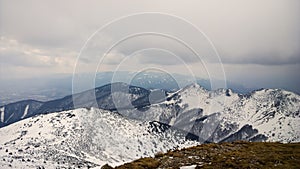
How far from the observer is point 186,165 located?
33312 millimetres

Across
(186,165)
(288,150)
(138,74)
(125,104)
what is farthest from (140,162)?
(125,104)

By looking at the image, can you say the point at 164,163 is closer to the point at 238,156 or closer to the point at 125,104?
the point at 238,156

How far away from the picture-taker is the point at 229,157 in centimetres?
3416

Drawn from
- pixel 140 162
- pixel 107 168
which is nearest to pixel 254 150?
pixel 140 162

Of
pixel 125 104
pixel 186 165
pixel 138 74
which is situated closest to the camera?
pixel 186 165

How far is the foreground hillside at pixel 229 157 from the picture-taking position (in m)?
31.7

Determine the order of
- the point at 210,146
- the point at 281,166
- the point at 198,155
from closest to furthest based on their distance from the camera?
the point at 281,166
the point at 198,155
the point at 210,146

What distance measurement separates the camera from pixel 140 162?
1395 inches

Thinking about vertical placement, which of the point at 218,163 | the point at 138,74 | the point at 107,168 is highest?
the point at 138,74

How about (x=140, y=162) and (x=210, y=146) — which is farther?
(x=210, y=146)

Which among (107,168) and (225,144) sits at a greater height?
(225,144)

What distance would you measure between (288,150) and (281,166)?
816 cm

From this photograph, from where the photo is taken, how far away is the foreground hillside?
31.7 metres

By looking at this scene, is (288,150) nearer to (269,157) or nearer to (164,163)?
(269,157)
